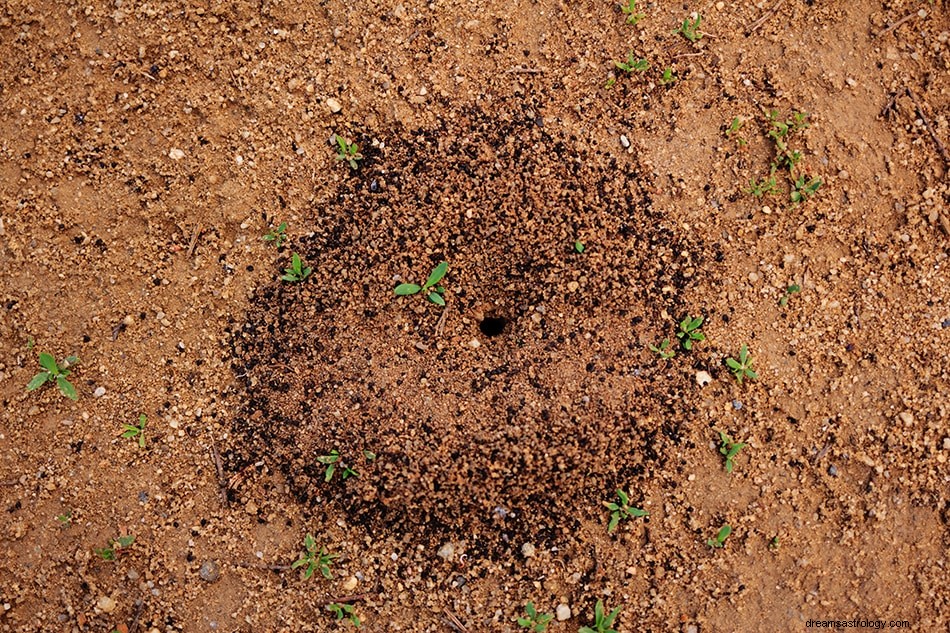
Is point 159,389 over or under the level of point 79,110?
under

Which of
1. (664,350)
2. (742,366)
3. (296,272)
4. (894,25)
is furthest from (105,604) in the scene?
(894,25)

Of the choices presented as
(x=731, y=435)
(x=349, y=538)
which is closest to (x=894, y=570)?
(x=731, y=435)

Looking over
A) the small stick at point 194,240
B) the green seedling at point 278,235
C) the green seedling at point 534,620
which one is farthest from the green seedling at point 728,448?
the small stick at point 194,240

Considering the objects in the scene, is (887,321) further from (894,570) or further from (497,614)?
(497,614)

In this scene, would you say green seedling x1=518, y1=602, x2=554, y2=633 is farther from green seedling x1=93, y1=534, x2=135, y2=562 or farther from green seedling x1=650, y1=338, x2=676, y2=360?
green seedling x1=93, y1=534, x2=135, y2=562

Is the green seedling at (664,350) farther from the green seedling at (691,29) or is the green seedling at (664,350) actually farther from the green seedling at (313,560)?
the green seedling at (313,560)

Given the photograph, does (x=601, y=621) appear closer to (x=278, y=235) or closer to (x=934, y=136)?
(x=278, y=235)
